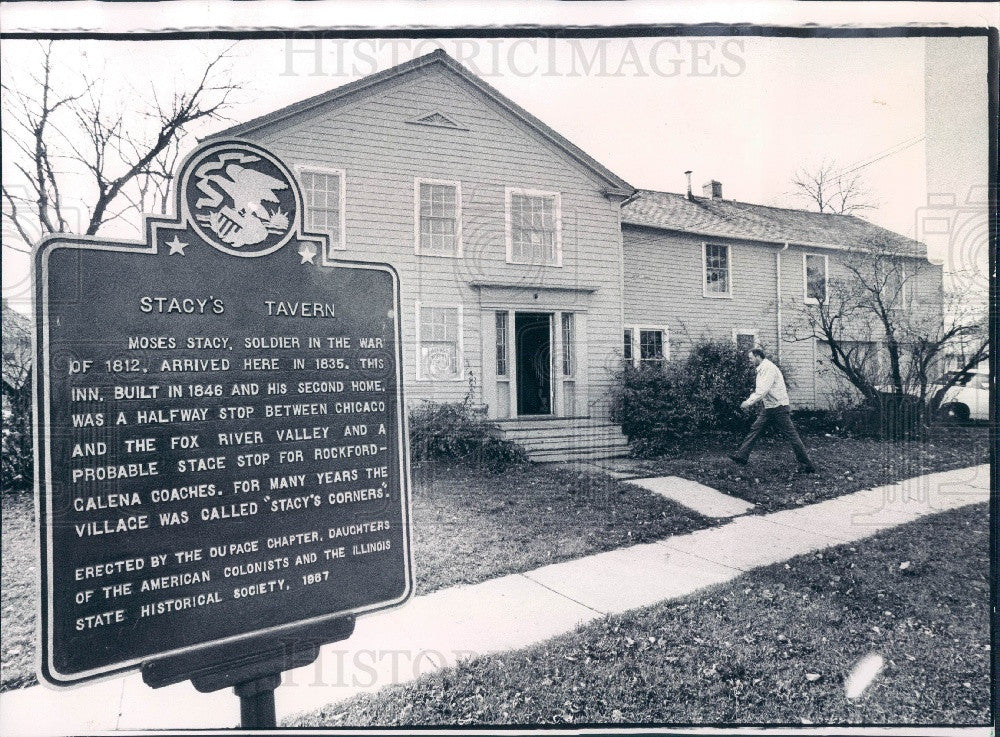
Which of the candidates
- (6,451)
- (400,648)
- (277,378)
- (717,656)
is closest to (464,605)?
(400,648)

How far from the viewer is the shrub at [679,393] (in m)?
3.65

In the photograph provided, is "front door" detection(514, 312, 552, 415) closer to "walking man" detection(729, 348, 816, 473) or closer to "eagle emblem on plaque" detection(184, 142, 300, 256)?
"walking man" detection(729, 348, 816, 473)

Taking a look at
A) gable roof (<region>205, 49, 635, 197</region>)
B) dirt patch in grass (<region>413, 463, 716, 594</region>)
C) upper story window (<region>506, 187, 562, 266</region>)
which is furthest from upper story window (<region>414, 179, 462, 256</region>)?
dirt patch in grass (<region>413, 463, 716, 594</region>)

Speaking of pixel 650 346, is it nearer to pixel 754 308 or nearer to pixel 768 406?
pixel 754 308

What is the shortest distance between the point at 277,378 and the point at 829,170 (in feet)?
11.3

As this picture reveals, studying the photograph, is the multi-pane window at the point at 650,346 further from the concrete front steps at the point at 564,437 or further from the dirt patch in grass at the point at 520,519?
the dirt patch in grass at the point at 520,519

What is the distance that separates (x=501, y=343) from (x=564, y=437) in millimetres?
754

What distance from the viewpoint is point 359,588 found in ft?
8.00

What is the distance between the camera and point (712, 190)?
141 inches

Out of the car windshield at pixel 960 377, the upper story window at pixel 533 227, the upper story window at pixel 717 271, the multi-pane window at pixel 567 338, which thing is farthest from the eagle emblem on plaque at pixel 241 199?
the car windshield at pixel 960 377

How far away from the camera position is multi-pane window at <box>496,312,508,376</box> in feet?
11.5

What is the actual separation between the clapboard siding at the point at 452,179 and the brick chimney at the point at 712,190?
602mm

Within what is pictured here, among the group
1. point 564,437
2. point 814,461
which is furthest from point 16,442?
point 814,461

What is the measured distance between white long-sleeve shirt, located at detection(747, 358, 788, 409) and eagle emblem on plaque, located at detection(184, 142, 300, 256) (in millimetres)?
3002
